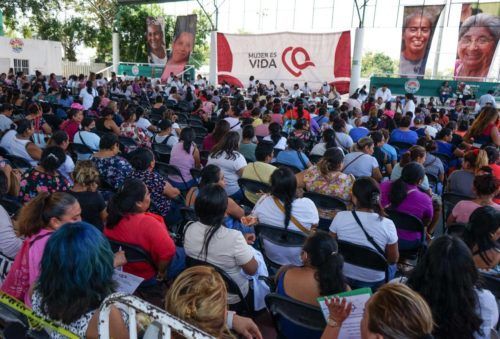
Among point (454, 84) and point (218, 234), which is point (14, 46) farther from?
point (218, 234)

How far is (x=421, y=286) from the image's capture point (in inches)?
80.0


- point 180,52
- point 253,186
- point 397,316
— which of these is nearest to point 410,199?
point 253,186

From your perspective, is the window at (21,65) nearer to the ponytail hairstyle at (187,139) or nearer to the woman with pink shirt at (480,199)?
the ponytail hairstyle at (187,139)

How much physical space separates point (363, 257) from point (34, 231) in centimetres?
216

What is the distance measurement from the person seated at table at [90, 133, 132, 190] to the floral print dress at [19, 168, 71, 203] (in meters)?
0.76

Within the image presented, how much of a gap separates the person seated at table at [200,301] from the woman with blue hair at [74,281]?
1.36 feet

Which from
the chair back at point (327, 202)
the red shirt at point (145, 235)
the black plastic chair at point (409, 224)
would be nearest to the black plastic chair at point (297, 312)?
the red shirt at point (145, 235)

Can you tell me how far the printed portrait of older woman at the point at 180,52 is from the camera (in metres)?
24.2

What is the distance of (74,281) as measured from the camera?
1786 mm

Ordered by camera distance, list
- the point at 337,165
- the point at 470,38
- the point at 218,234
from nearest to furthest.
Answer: the point at 218,234, the point at 337,165, the point at 470,38

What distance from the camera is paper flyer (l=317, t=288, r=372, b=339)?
1884 millimetres

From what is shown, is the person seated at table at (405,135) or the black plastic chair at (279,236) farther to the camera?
the person seated at table at (405,135)

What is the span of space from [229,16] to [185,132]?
23.6 meters

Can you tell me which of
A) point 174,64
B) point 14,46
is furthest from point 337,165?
point 14,46
